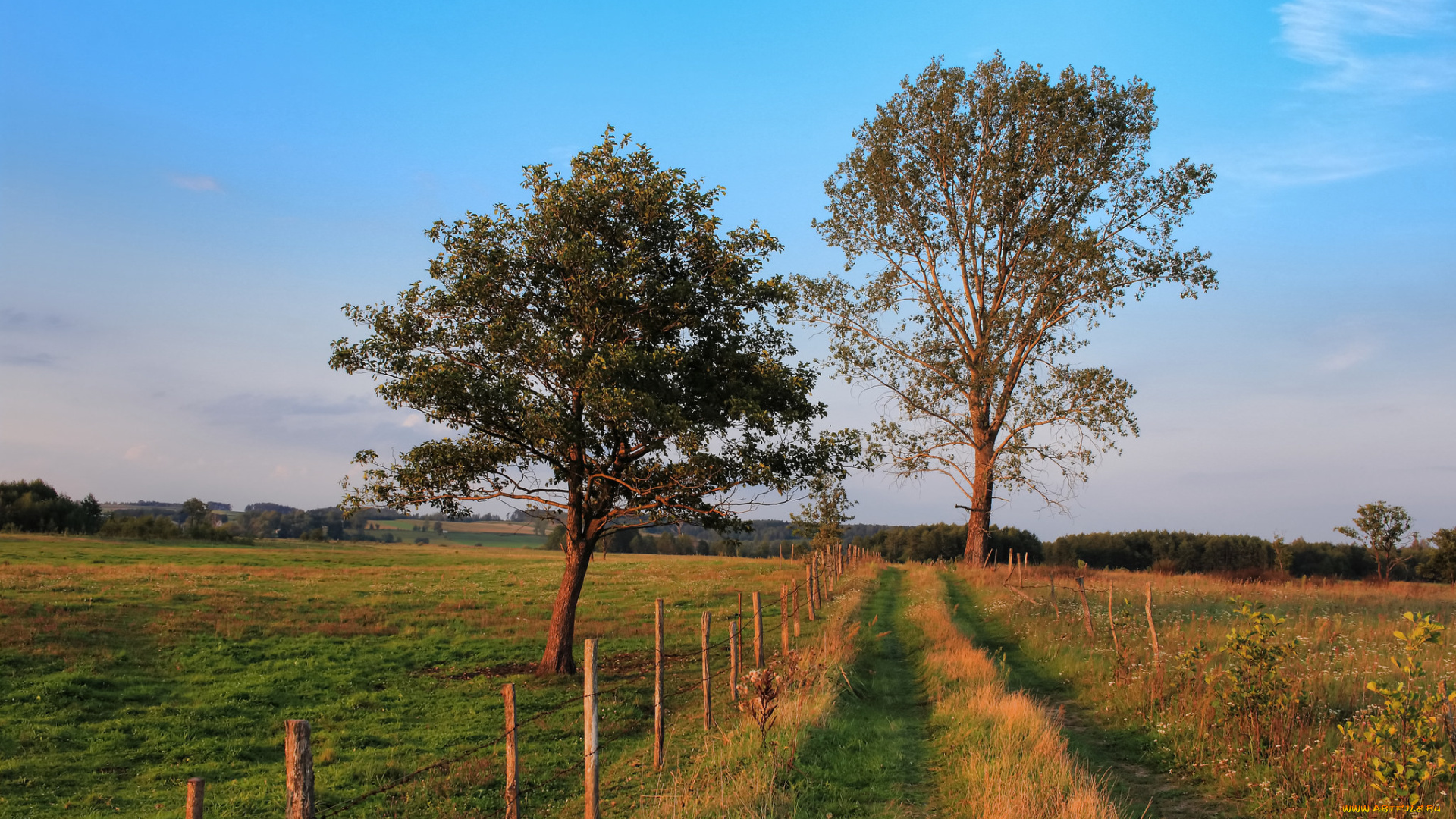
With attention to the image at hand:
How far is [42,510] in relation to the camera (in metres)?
99.8

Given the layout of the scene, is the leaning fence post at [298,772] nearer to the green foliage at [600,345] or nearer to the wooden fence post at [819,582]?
the green foliage at [600,345]

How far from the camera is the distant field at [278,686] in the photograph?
14.5 metres

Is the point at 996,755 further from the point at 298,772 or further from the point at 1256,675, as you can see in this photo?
the point at 298,772

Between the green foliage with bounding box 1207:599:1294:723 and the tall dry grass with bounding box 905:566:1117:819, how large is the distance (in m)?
2.69

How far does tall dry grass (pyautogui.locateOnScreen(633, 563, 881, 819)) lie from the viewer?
9.13 metres

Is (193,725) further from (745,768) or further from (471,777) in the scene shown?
(745,768)

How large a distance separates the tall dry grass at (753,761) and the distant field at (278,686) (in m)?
1.28

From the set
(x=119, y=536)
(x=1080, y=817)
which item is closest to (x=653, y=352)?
(x=1080, y=817)

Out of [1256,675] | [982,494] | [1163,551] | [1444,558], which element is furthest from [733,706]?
[1163,551]

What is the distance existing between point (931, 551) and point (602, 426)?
412ft

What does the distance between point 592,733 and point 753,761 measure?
2.31 meters

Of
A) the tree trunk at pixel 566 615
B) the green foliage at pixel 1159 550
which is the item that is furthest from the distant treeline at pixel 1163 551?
the tree trunk at pixel 566 615

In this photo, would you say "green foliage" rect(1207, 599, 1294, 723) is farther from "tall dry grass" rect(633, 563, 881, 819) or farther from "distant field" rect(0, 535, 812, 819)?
"distant field" rect(0, 535, 812, 819)

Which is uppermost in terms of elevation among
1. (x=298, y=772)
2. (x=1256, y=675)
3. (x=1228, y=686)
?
(x=298, y=772)
